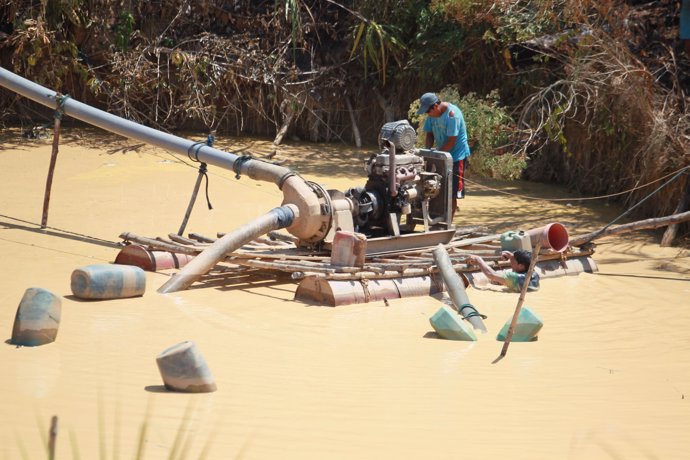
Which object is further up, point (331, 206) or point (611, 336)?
point (331, 206)

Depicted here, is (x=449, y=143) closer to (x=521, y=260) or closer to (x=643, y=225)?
(x=521, y=260)

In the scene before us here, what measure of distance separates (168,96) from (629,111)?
27.6 ft

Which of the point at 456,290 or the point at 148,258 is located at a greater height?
the point at 456,290

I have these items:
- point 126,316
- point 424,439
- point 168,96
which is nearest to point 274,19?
point 168,96

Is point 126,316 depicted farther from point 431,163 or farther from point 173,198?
point 173,198

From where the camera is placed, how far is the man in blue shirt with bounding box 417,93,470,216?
1046 centimetres

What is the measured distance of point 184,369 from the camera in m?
5.62

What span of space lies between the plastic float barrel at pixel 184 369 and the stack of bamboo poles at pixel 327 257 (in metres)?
2.59

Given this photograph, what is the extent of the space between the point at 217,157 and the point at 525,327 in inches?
155

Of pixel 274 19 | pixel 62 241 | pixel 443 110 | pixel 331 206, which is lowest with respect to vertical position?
pixel 62 241

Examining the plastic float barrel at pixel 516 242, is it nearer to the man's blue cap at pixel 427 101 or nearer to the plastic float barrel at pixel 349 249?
the plastic float barrel at pixel 349 249

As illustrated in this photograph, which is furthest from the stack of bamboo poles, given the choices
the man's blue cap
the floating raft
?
the man's blue cap

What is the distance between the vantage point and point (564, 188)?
1520 cm

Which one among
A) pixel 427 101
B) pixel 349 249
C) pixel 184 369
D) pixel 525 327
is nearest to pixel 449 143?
pixel 427 101
